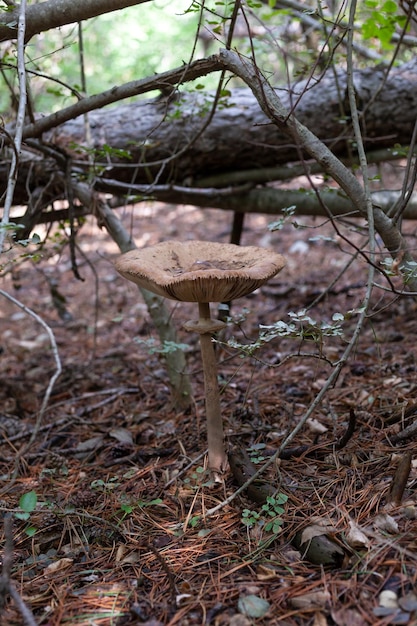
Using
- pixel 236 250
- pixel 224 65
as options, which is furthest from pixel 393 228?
pixel 224 65

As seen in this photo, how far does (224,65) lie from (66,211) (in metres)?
1.81

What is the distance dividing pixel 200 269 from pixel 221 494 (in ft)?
3.47

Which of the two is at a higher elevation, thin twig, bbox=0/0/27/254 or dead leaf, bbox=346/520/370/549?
thin twig, bbox=0/0/27/254

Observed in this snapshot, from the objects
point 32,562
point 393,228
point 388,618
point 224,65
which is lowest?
point 32,562

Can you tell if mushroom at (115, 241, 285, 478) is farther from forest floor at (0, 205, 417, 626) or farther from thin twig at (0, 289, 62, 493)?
thin twig at (0, 289, 62, 493)

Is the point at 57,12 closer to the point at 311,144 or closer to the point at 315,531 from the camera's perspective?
the point at 311,144

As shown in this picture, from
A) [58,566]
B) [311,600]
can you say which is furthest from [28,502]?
[311,600]

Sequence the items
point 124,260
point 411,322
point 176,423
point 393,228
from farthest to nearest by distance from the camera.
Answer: point 411,322
point 176,423
point 393,228
point 124,260

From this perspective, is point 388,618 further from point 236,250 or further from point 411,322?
point 411,322

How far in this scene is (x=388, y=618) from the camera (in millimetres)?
1549

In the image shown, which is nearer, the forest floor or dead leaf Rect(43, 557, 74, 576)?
the forest floor

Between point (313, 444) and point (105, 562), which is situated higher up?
point (313, 444)

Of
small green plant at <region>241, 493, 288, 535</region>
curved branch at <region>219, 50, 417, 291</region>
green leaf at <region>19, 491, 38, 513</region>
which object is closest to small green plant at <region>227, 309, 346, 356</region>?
curved branch at <region>219, 50, 417, 291</region>

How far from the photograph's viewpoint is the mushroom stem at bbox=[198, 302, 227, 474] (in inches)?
95.7
